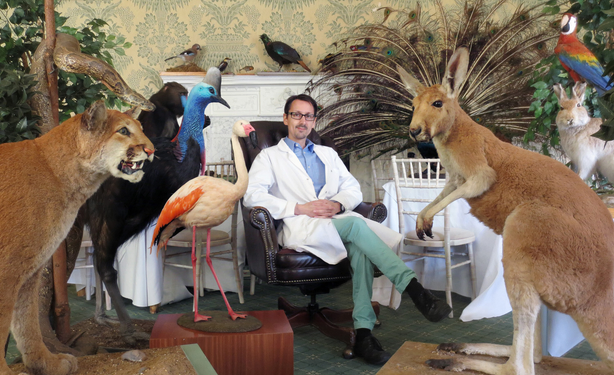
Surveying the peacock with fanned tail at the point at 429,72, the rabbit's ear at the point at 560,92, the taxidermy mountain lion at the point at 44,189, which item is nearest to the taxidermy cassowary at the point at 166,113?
the taxidermy mountain lion at the point at 44,189

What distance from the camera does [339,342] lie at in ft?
8.78

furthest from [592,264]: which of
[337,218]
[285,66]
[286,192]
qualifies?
[285,66]

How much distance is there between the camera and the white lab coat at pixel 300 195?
254 centimetres

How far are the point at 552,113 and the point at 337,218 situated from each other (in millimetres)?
1220

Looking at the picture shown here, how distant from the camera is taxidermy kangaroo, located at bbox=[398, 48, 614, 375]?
127cm

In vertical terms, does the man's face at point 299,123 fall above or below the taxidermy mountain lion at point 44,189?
above

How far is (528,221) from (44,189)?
4.24 ft

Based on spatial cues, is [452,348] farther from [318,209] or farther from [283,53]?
[283,53]

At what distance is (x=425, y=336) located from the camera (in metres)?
2.73

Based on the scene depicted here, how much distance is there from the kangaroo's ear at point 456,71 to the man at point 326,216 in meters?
1.03

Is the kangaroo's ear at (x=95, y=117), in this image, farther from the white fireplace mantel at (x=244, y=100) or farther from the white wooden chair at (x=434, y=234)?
→ the white fireplace mantel at (x=244, y=100)

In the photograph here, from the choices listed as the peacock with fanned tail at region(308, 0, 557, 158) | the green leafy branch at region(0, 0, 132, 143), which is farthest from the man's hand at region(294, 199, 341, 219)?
the peacock with fanned tail at region(308, 0, 557, 158)

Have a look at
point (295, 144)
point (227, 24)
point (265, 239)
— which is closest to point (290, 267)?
point (265, 239)

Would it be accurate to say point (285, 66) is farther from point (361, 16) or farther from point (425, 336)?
point (425, 336)
